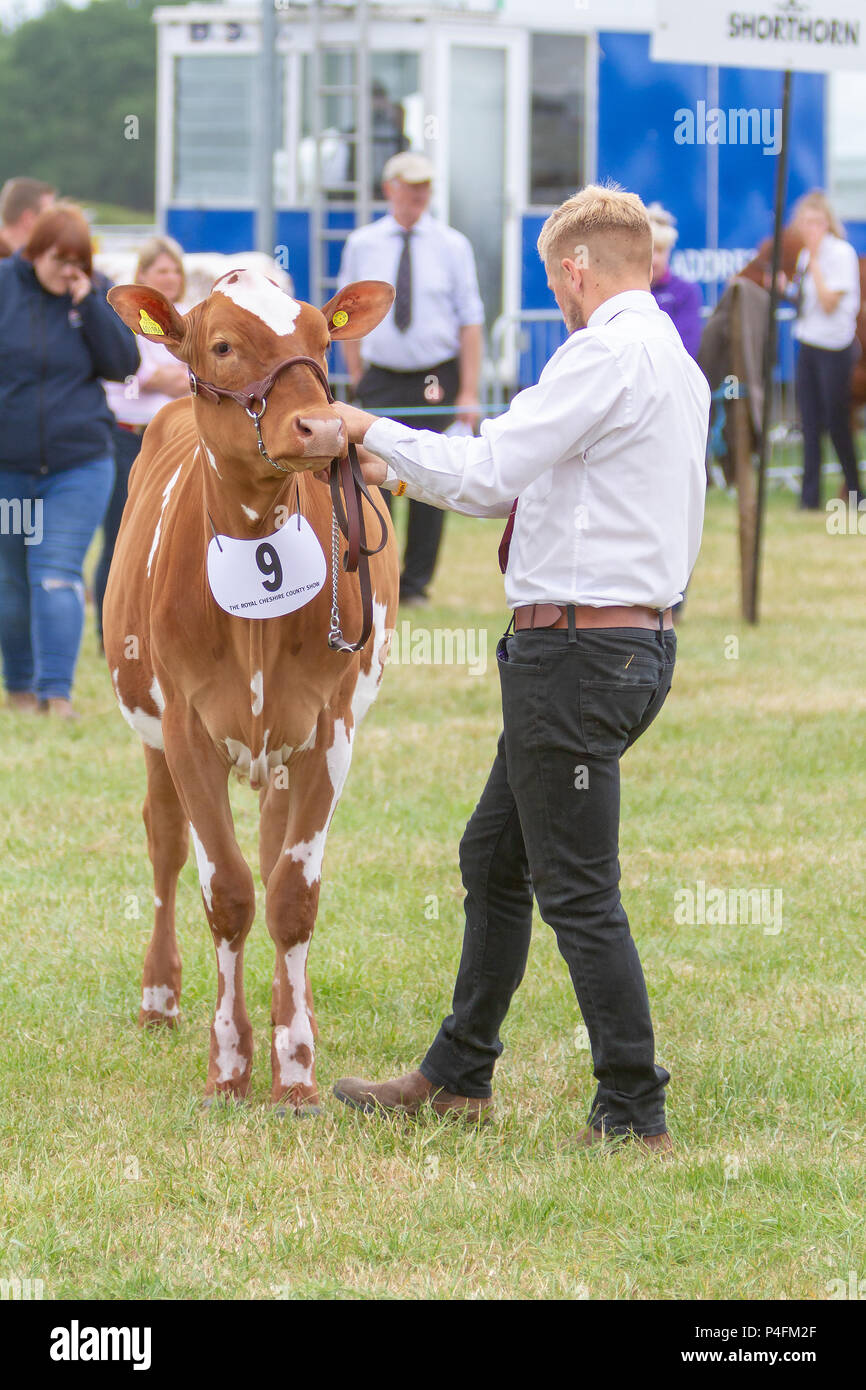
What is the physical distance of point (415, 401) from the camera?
10844mm

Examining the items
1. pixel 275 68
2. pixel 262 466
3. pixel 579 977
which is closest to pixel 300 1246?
pixel 579 977

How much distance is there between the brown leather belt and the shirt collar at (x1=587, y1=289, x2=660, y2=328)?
58 cm

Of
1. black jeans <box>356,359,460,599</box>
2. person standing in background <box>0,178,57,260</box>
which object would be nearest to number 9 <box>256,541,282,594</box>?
person standing in background <box>0,178,57,260</box>

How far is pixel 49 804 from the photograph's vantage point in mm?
6941

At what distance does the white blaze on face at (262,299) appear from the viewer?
3570 mm

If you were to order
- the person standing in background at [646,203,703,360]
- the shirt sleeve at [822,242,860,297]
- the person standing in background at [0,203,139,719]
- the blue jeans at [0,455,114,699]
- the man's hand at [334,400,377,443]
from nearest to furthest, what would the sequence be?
the man's hand at [334,400,377,443], the person standing in background at [0,203,139,719], the blue jeans at [0,455,114,699], the person standing in background at [646,203,703,360], the shirt sleeve at [822,242,860,297]

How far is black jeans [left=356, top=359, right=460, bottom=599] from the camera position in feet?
35.3

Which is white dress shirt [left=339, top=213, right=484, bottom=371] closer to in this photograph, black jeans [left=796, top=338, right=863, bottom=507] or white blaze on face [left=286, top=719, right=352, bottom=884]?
black jeans [left=796, top=338, right=863, bottom=507]

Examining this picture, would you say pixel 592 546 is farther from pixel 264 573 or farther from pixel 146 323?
pixel 146 323

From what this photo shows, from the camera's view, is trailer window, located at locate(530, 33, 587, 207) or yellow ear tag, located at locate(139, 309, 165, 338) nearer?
yellow ear tag, located at locate(139, 309, 165, 338)

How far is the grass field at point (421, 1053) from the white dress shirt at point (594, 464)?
50.3 inches

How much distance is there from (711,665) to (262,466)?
6142mm

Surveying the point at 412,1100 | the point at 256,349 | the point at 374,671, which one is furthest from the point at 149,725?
the point at 256,349
